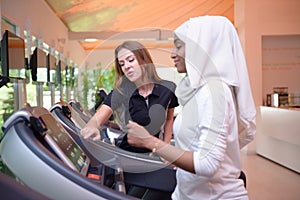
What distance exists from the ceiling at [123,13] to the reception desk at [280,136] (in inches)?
113

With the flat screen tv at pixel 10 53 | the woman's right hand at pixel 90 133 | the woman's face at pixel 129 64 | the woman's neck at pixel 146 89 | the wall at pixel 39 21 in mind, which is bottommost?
the woman's right hand at pixel 90 133

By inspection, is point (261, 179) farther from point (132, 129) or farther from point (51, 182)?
point (51, 182)

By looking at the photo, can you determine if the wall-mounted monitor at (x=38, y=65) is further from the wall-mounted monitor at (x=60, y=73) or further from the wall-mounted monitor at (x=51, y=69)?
the wall-mounted monitor at (x=60, y=73)

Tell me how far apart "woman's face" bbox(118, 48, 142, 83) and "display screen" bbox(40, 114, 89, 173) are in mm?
653

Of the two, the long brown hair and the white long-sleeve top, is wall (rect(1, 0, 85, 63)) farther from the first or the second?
the white long-sleeve top

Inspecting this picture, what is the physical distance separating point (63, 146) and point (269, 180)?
14.9ft

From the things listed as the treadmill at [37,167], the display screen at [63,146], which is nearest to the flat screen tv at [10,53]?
the display screen at [63,146]

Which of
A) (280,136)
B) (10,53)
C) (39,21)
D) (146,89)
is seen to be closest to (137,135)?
(146,89)

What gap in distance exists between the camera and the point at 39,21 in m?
6.78

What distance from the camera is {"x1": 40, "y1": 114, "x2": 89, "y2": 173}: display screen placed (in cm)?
107

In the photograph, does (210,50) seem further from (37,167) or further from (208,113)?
(37,167)

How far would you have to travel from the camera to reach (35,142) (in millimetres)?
914

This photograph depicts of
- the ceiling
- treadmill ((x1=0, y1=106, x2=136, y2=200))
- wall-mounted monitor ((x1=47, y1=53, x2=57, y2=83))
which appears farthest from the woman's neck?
the ceiling

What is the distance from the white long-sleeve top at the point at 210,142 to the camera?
Result: 120cm
